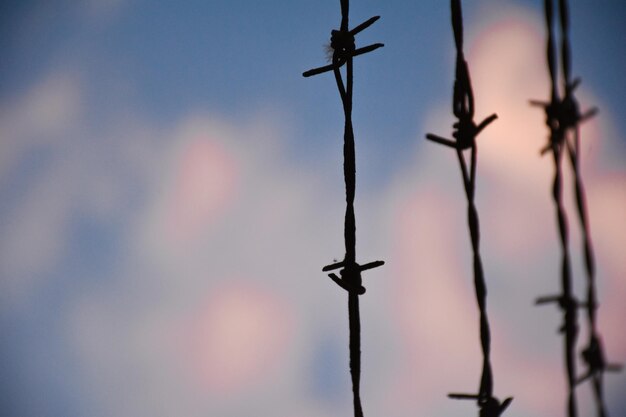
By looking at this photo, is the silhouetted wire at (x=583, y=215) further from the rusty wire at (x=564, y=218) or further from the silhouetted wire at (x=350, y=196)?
the silhouetted wire at (x=350, y=196)

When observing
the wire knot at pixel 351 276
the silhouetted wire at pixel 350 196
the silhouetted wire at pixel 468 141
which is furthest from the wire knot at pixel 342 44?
the wire knot at pixel 351 276

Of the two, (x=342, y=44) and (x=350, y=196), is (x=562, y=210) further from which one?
(x=342, y=44)

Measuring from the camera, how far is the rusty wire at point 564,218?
167 cm

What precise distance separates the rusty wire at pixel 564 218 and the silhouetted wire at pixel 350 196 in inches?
25.8

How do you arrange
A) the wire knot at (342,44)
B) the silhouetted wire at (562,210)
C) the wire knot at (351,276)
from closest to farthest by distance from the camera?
the silhouetted wire at (562,210) → the wire knot at (351,276) → the wire knot at (342,44)

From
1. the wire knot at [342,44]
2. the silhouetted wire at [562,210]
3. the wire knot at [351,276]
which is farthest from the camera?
the wire knot at [342,44]

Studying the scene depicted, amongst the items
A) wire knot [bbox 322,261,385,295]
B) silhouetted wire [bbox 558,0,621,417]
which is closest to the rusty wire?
silhouetted wire [bbox 558,0,621,417]

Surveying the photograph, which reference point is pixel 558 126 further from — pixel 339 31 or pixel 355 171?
pixel 339 31

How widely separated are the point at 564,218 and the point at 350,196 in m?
0.77

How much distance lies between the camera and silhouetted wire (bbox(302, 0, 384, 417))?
2.00 meters

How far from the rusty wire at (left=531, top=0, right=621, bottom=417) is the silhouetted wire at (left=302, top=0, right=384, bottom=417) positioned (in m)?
0.66

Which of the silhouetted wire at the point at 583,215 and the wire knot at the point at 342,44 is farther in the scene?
the wire knot at the point at 342,44

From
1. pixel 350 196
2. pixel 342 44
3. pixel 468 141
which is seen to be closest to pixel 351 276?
pixel 350 196

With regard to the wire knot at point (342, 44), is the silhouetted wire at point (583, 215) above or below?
below
